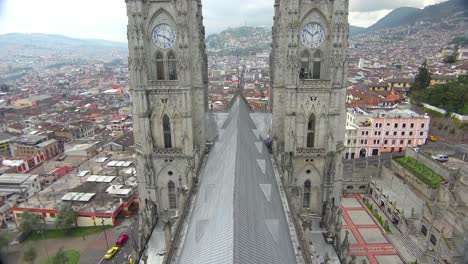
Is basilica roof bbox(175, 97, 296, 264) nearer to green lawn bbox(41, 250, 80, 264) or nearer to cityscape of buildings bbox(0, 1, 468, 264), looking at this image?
cityscape of buildings bbox(0, 1, 468, 264)

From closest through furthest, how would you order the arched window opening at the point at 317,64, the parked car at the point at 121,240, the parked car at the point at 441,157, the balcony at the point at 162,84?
1. the balcony at the point at 162,84
2. the arched window opening at the point at 317,64
3. the parked car at the point at 121,240
4. the parked car at the point at 441,157

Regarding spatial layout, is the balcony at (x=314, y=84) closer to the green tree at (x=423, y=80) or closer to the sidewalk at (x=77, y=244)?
the sidewalk at (x=77, y=244)

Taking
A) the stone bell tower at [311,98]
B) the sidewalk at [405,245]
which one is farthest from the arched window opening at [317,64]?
the sidewalk at [405,245]

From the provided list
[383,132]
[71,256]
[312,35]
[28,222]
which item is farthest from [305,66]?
[383,132]

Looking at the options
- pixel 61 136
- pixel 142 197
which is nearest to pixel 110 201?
pixel 142 197

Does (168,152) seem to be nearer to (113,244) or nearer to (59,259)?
(59,259)

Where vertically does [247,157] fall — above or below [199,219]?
above

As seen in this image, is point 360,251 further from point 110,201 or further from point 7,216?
point 7,216
